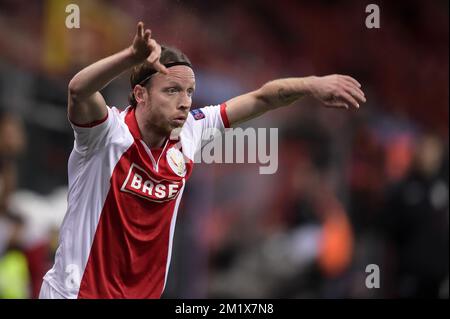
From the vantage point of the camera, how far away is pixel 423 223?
8.59 metres

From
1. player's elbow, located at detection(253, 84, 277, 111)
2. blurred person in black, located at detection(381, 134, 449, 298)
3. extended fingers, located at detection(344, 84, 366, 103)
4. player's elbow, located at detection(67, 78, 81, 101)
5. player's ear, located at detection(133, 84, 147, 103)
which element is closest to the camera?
player's elbow, located at detection(67, 78, 81, 101)

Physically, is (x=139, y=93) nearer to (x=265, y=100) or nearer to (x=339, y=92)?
(x=265, y=100)

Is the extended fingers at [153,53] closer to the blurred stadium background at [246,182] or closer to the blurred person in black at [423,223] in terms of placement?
the blurred stadium background at [246,182]

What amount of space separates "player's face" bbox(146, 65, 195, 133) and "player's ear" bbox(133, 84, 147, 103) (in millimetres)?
49

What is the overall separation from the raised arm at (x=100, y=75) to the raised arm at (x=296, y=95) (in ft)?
2.98

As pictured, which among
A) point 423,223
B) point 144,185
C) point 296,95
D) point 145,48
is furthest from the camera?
point 423,223

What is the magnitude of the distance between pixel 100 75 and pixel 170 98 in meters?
0.57

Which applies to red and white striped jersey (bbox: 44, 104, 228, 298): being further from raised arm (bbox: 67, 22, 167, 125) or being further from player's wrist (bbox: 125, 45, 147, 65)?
player's wrist (bbox: 125, 45, 147, 65)

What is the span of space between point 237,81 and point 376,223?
7.70ft

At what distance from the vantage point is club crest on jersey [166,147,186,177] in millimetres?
4910

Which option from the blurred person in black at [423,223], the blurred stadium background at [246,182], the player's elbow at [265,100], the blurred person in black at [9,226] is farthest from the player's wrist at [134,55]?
the blurred person in black at [423,223]


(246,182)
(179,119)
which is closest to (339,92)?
(179,119)

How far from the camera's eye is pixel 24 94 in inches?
399

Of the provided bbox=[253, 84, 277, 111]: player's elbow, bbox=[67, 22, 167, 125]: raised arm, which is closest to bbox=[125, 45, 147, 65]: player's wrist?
bbox=[67, 22, 167, 125]: raised arm
